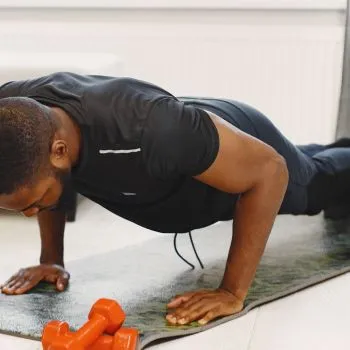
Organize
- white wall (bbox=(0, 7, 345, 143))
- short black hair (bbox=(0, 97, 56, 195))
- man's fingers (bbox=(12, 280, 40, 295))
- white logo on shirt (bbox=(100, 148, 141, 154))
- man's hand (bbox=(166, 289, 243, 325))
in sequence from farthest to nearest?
white wall (bbox=(0, 7, 345, 143)), man's fingers (bbox=(12, 280, 40, 295)), man's hand (bbox=(166, 289, 243, 325)), white logo on shirt (bbox=(100, 148, 141, 154)), short black hair (bbox=(0, 97, 56, 195))

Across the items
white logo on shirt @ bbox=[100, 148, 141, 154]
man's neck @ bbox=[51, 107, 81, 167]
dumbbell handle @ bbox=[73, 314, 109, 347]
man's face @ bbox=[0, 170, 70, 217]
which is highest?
man's neck @ bbox=[51, 107, 81, 167]

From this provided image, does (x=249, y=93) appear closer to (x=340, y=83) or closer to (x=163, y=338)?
(x=340, y=83)

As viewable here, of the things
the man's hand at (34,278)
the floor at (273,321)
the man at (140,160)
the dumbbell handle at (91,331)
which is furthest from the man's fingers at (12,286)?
the dumbbell handle at (91,331)

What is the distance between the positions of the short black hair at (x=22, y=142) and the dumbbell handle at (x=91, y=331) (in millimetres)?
252

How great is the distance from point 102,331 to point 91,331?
0.10 feet

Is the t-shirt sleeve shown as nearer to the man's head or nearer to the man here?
the man

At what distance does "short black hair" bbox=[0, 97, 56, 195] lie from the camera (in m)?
1.17

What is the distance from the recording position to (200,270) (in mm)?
1729

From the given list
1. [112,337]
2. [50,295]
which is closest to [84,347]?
[112,337]

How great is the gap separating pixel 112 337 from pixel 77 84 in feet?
1.51

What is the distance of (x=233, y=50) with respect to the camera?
2.48 metres

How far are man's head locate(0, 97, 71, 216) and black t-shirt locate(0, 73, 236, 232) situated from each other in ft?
0.20

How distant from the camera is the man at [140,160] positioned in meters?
1.21

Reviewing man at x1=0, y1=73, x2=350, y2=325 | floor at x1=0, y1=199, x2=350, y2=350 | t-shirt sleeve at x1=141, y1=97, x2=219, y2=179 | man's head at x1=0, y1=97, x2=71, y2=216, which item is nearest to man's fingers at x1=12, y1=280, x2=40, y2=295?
floor at x1=0, y1=199, x2=350, y2=350
